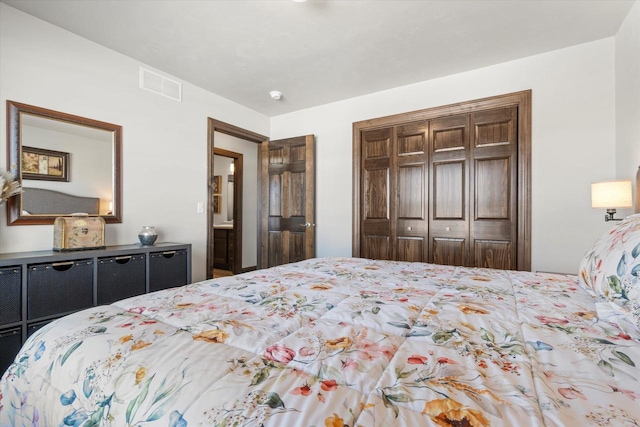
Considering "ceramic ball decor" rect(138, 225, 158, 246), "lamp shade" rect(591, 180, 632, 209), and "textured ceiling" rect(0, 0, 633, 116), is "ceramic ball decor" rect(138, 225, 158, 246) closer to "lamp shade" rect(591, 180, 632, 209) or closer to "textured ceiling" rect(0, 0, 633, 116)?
"textured ceiling" rect(0, 0, 633, 116)

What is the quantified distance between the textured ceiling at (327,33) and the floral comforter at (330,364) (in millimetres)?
2078

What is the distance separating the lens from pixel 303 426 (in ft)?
1.63

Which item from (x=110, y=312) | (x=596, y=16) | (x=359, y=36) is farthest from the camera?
(x=359, y=36)

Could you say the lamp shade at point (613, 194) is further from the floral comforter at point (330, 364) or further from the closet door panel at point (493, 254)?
the floral comforter at point (330, 364)

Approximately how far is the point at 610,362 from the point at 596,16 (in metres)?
2.81

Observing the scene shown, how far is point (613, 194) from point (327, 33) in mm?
2428

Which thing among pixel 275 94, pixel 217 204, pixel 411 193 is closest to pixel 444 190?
pixel 411 193

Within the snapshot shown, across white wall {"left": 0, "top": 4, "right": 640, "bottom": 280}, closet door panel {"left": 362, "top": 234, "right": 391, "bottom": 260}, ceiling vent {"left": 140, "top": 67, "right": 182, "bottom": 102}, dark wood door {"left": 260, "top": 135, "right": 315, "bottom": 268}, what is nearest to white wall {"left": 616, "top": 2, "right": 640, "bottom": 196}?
white wall {"left": 0, "top": 4, "right": 640, "bottom": 280}

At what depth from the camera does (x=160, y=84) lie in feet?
10.1

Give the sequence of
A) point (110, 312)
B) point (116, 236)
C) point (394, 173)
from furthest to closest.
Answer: point (394, 173)
point (116, 236)
point (110, 312)

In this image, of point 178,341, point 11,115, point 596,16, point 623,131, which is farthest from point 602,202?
point 11,115

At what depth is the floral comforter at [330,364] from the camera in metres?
0.54

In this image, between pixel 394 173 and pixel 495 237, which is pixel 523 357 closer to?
pixel 495 237

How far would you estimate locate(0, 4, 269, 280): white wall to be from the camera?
2180 mm
